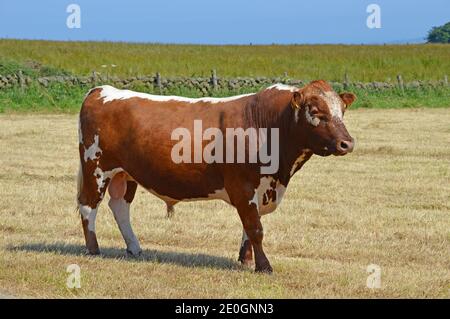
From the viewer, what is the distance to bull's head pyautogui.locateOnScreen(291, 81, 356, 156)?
7.82 meters

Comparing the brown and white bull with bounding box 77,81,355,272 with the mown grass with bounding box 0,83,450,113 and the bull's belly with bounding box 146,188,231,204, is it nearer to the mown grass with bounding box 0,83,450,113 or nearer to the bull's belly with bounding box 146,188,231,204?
the bull's belly with bounding box 146,188,231,204

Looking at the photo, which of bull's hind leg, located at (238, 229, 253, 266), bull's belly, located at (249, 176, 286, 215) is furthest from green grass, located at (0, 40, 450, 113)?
bull's belly, located at (249, 176, 286, 215)

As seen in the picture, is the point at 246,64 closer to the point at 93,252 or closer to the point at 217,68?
the point at 217,68

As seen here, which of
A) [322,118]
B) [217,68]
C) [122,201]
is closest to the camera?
[322,118]

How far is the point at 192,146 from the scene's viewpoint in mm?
8477

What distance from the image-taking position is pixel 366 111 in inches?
1152

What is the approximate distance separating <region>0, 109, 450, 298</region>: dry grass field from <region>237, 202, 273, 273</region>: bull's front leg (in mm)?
170

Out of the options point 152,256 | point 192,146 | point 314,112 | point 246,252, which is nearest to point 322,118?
point 314,112

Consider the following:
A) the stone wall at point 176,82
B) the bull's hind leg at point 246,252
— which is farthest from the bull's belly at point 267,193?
the stone wall at point 176,82

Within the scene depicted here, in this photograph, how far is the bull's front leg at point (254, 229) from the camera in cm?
821

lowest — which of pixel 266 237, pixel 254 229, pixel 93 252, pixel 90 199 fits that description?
pixel 266 237

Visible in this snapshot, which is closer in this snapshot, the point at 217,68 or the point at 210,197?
the point at 210,197

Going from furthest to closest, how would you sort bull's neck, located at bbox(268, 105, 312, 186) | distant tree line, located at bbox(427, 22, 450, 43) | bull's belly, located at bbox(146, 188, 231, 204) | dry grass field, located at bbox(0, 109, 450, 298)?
1. distant tree line, located at bbox(427, 22, 450, 43)
2. bull's belly, located at bbox(146, 188, 231, 204)
3. bull's neck, located at bbox(268, 105, 312, 186)
4. dry grass field, located at bbox(0, 109, 450, 298)

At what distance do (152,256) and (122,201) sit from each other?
0.69 meters
